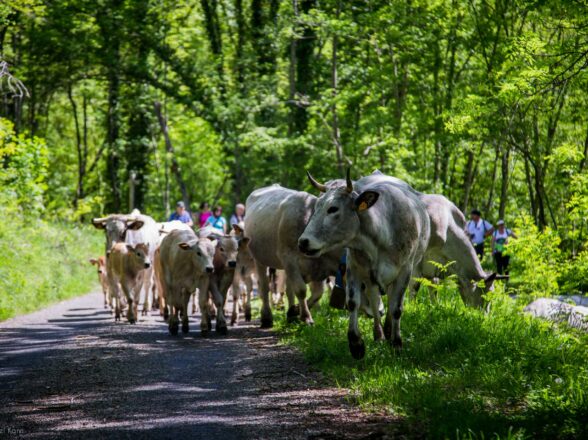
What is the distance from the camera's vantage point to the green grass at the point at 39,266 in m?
18.0

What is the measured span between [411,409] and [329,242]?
9.70 feet

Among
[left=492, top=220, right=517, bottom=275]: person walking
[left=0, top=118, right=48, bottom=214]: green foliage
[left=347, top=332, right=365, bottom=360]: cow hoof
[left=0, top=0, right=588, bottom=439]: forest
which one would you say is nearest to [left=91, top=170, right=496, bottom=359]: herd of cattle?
[left=347, top=332, right=365, bottom=360]: cow hoof

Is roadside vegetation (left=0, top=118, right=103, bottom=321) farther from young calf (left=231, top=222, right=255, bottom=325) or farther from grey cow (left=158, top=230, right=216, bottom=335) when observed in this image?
young calf (left=231, top=222, right=255, bottom=325)

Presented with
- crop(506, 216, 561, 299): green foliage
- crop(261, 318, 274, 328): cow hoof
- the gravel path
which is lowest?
the gravel path

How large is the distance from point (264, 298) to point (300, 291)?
1697 mm

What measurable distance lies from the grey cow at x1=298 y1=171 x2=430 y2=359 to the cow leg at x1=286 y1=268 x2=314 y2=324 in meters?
2.59

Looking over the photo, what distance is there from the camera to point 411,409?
23.9 ft

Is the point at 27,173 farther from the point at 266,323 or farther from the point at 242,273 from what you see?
the point at 266,323

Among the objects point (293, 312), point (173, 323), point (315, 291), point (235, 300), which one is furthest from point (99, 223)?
point (293, 312)

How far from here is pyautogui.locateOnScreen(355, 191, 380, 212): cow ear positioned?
9852 millimetres

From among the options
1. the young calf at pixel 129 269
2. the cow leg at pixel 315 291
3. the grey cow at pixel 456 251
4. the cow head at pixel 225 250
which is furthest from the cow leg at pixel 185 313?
the grey cow at pixel 456 251

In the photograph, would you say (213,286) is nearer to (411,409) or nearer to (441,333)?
(441,333)

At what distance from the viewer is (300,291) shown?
44.9ft

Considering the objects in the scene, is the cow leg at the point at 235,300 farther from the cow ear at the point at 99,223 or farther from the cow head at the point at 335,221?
the cow head at the point at 335,221
